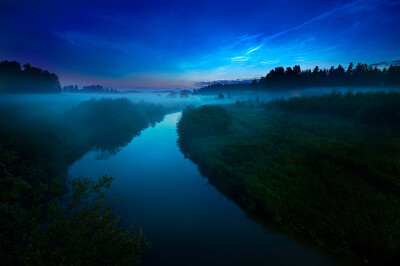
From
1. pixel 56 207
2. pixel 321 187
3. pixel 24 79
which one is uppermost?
pixel 24 79

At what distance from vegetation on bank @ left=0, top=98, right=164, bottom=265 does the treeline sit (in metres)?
43.2

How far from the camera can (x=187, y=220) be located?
10.8 meters

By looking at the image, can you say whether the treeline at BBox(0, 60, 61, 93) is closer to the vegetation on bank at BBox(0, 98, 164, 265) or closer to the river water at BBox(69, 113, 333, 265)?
the vegetation on bank at BBox(0, 98, 164, 265)

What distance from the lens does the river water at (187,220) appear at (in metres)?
8.12

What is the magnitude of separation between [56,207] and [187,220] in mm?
7677

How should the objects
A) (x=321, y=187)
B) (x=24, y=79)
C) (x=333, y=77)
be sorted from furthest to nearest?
(x=333, y=77) < (x=24, y=79) < (x=321, y=187)

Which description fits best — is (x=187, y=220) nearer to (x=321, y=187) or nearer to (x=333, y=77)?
(x=321, y=187)

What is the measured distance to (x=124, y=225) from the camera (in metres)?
10.4

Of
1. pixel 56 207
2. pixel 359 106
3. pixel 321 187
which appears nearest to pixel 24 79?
pixel 56 207

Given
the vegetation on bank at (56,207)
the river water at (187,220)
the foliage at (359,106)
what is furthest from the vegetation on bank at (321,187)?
the foliage at (359,106)

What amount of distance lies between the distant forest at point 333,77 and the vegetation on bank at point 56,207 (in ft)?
329

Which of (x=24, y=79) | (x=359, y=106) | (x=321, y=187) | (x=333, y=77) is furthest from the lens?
(x=333, y=77)

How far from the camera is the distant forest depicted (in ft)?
219

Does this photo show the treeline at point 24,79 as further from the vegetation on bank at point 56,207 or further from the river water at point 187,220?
the river water at point 187,220
